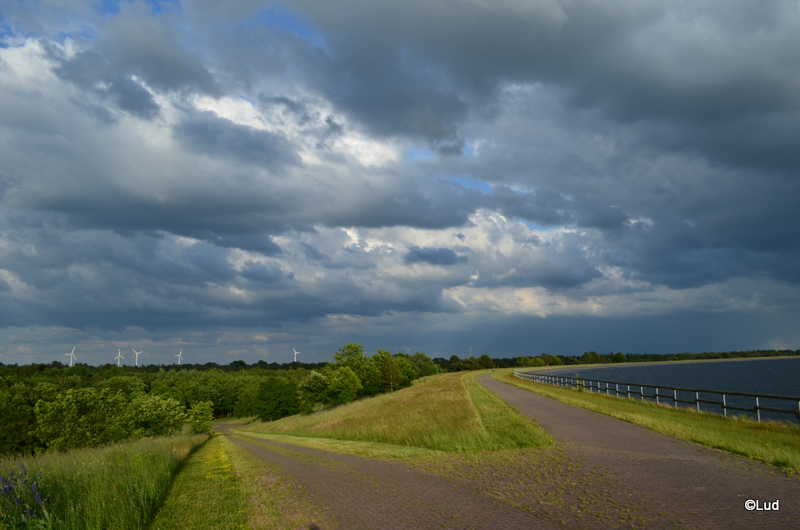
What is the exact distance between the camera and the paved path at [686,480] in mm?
7156

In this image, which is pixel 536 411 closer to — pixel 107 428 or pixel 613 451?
A: pixel 613 451

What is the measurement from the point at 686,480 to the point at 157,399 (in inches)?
2218

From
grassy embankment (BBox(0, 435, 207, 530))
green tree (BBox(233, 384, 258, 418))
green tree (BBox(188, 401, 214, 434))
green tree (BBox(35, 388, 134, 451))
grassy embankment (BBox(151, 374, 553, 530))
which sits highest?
grassy embankment (BBox(0, 435, 207, 530))

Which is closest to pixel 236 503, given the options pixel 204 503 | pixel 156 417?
pixel 204 503

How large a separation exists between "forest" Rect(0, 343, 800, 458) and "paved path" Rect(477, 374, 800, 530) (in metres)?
33.3

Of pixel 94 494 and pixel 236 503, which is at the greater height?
pixel 94 494

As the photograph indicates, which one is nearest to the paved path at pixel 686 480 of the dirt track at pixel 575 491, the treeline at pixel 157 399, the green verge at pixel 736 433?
the dirt track at pixel 575 491

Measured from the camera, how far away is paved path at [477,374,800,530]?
7.16 m

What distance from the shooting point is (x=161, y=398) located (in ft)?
197

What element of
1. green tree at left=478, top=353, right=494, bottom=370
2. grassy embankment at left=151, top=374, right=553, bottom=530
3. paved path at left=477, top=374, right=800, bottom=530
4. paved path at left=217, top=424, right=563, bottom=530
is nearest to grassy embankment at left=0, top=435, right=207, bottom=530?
grassy embankment at left=151, top=374, right=553, bottom=530

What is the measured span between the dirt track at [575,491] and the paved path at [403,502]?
0.02m

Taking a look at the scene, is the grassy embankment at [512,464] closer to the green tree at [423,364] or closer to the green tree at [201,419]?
the green tree at [201,419]

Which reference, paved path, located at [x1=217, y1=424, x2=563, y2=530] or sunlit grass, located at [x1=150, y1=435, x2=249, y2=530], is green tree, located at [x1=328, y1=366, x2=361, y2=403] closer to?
sunlit grass, located at [x1=150, y1=435, x2=249, y2=530]

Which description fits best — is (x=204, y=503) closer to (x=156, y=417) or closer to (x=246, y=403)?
(x=156, y=417)
